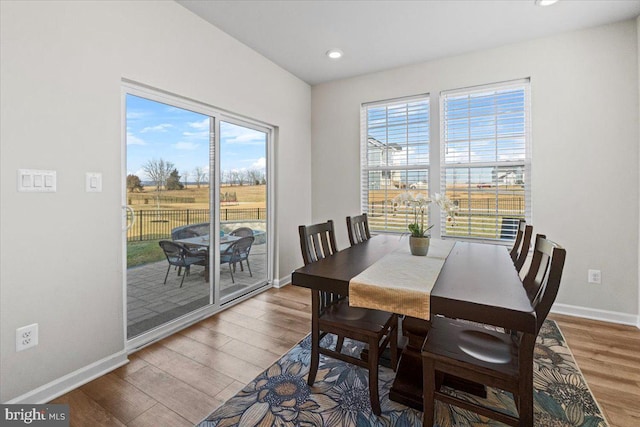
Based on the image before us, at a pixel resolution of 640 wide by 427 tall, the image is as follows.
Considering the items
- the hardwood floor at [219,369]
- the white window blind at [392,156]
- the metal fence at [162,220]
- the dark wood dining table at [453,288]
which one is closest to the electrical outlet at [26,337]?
the hardwood floor at [219,369]

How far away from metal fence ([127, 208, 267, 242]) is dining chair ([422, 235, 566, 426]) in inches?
86.1

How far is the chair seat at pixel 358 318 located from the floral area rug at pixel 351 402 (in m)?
0.46

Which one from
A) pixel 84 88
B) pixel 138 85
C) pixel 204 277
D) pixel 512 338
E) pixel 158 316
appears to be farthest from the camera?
pixel 204 277

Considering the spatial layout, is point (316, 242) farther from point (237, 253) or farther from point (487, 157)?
point (487, 157)

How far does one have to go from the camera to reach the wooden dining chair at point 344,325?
1603 millimetres

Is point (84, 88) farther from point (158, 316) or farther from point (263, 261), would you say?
point (263, 261)

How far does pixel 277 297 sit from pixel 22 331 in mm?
2163

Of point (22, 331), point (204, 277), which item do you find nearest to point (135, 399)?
point (22, 331)

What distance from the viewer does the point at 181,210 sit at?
270 centimetres

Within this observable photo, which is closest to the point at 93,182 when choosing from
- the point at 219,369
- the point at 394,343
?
the point at 219,369

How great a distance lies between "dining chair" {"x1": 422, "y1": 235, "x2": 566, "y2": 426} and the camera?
1222mm

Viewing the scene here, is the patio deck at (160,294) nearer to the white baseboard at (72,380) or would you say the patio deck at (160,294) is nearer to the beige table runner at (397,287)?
the white baseboard at (72,380)

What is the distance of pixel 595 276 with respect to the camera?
288 centimetres

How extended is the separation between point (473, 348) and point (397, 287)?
1.55 feet
